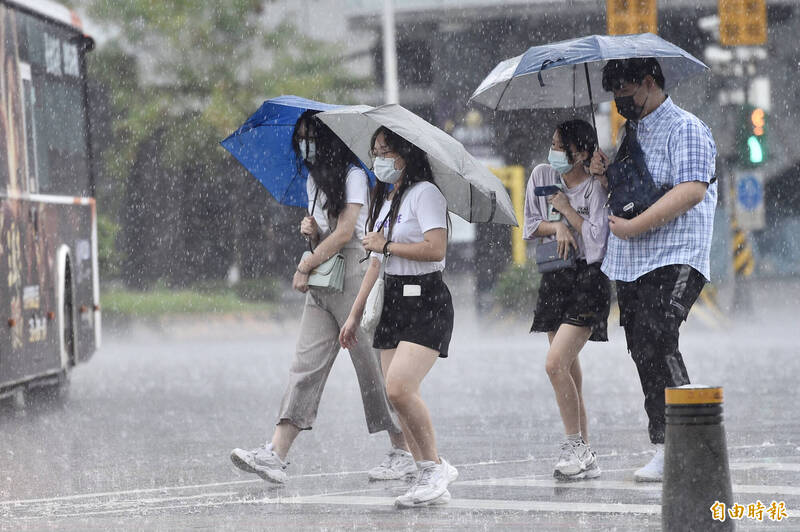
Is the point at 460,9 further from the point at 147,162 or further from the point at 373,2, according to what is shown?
the point at 147,162

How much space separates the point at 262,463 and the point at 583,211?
206 cm

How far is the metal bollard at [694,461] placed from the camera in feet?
18.6

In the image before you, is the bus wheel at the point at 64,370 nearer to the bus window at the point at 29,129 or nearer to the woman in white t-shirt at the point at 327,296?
the bus window at the point at 29,129

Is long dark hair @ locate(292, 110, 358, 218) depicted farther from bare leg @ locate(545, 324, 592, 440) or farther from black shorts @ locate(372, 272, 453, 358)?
bare leg @ locate(545, 324, 592, 440)

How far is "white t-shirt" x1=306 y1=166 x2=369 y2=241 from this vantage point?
318 inches

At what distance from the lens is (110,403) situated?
44.8 ft

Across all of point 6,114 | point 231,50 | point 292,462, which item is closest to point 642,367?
point 292,462

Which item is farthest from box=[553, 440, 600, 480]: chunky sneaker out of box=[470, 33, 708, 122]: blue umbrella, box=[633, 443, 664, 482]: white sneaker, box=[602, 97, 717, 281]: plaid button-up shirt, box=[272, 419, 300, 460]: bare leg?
box=[470, 33, 708, 122]: blue umbrella

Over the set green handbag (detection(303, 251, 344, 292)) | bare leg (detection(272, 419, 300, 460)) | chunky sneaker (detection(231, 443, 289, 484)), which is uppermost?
green handbag (detection(303, 251, 344, 292))

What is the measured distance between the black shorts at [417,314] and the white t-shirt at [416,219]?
38 millimetres

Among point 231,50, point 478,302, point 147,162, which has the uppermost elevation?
point 231,50

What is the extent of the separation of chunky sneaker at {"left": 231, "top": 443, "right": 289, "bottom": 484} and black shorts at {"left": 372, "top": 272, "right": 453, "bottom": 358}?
0.99 meters

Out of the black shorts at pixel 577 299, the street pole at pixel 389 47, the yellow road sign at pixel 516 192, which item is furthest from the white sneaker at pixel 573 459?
the yellow road sign at pixel 516 192

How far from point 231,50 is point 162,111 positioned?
1.93 m
